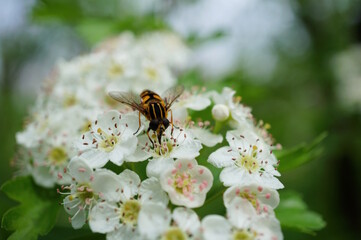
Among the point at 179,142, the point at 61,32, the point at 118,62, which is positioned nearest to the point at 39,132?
the point at 118,62

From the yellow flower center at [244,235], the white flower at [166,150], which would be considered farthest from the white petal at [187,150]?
the yellow flower center at [244,235]

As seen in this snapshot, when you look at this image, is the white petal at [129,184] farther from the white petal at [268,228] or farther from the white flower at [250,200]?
the white petal at [268,228]

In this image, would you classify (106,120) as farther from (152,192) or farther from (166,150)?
(152,192)

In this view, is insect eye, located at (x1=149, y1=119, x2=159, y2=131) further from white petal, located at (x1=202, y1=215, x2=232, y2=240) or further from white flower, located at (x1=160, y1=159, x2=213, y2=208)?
white petal, located at (x1=202, y1=215, x2=232, y2=240)

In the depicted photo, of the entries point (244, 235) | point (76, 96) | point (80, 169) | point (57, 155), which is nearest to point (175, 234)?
point (244, 235)

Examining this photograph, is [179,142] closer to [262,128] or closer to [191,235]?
[191,235]

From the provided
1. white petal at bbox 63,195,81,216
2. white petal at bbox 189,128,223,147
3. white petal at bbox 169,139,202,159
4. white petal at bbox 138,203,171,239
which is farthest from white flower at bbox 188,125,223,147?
white petal at bbox 63,195,81,216
